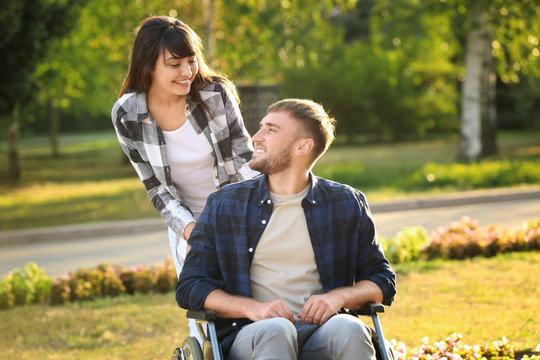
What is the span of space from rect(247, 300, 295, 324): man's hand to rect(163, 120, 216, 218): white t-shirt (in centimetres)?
106

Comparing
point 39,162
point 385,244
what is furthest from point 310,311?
point 39,162

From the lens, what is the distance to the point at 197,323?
368cm

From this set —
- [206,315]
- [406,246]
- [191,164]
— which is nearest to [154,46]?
[191,164]

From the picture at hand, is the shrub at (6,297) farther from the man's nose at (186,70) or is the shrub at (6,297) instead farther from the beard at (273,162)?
the beard at (273,162)

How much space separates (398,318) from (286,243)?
2.86 metres

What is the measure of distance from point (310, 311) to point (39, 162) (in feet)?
93.2

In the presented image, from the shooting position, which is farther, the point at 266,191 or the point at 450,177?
the point at 450,177

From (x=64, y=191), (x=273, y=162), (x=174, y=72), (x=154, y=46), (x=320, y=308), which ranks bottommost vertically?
(x=64, y=191)

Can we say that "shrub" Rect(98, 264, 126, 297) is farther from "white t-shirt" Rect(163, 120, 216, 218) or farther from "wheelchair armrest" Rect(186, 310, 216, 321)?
"wheelchair armrest" Rect(186, 310, 216, 321)

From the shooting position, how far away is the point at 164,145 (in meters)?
3.99

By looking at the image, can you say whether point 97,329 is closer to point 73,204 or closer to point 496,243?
point 496,243

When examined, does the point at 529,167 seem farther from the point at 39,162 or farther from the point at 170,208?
the point at 39,162

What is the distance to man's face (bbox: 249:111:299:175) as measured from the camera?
345cm

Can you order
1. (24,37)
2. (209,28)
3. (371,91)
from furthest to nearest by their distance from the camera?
(371,91)
(209,28)
(24,37)
